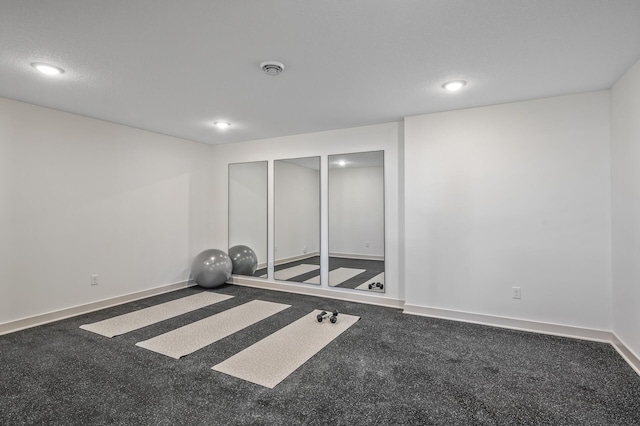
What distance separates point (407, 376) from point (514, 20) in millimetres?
2556

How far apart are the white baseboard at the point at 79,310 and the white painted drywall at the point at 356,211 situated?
2730 mm

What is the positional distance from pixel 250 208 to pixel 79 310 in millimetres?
2718

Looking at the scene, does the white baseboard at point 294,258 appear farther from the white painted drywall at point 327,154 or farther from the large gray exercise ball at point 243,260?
the large gray exercise ball at point 243,260

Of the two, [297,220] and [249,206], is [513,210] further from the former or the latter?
[249,206]

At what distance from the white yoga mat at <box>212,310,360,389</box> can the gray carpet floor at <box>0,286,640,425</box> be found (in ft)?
0.29

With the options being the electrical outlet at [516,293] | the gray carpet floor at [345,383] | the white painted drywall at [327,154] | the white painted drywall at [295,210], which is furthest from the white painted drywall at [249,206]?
the electrical outlet at [516,293]

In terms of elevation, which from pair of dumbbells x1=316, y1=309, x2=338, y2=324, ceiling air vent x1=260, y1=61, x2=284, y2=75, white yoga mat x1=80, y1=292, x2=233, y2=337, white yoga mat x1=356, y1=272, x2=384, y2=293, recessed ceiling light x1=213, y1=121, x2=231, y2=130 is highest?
recessed ceiling light x1=213, y1=121, x2=231, y2=130

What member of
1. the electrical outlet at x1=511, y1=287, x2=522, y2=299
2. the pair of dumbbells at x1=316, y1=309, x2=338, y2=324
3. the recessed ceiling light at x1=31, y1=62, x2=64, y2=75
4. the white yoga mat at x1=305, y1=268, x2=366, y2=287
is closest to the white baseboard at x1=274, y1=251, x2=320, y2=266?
the white yoga mat at x1=305, y1=268, x2=366, y2=287

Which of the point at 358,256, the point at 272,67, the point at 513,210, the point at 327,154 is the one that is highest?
the point at 272,67

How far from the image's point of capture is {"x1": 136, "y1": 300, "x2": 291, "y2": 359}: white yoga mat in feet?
9.66

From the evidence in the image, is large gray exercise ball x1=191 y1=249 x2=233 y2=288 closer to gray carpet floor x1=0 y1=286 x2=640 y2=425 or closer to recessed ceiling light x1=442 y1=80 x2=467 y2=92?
gray carpet floor x1=0 y1=286 x2=640 y2=425

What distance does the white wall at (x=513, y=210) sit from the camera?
3.15m

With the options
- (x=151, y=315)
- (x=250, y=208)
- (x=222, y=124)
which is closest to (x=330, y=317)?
(x=151, y=315)

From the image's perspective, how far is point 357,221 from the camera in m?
4.57
